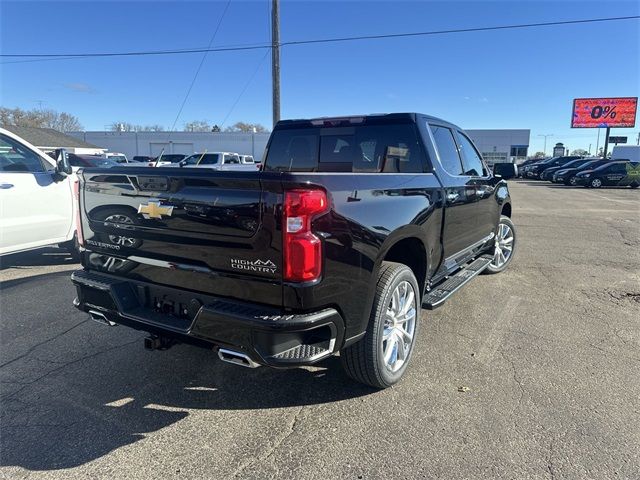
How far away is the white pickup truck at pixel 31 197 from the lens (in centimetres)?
518

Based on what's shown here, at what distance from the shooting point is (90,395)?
302 centimetres

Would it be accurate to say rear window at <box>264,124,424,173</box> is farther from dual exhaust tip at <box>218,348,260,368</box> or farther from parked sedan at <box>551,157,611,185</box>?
parked sedan at <box>551,157,611,185</box>

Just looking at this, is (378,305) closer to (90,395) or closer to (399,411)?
(399,411)

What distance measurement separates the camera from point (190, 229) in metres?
2.55

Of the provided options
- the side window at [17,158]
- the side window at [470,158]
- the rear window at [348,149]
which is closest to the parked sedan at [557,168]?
the side window at [470,158]

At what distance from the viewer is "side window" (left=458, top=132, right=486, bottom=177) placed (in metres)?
4.75

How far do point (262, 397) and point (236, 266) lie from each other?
112 cm

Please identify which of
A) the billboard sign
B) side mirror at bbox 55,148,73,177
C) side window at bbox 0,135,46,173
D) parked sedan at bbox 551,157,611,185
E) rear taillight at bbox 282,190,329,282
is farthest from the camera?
the billboard sign

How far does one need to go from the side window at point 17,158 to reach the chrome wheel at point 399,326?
5012 millimetres

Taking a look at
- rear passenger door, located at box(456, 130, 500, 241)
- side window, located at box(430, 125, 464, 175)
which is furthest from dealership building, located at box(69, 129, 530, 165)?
side window, located at box(430, 125, 464, 175)

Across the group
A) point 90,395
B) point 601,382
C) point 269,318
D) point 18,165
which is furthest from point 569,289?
point 18,165

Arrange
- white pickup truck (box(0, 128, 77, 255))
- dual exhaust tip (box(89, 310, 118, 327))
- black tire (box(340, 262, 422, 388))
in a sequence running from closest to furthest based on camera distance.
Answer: black tire (box(340, 262, 422, 388)) < dual exhaust tip (box(89, 310, 118, 327)) < white pickup truck (box(0, 128, 77, 255))

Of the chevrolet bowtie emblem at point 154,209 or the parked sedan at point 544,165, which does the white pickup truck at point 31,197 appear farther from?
the parked sedan at point 544,165

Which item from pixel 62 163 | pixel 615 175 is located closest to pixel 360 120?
pixel 62 163
